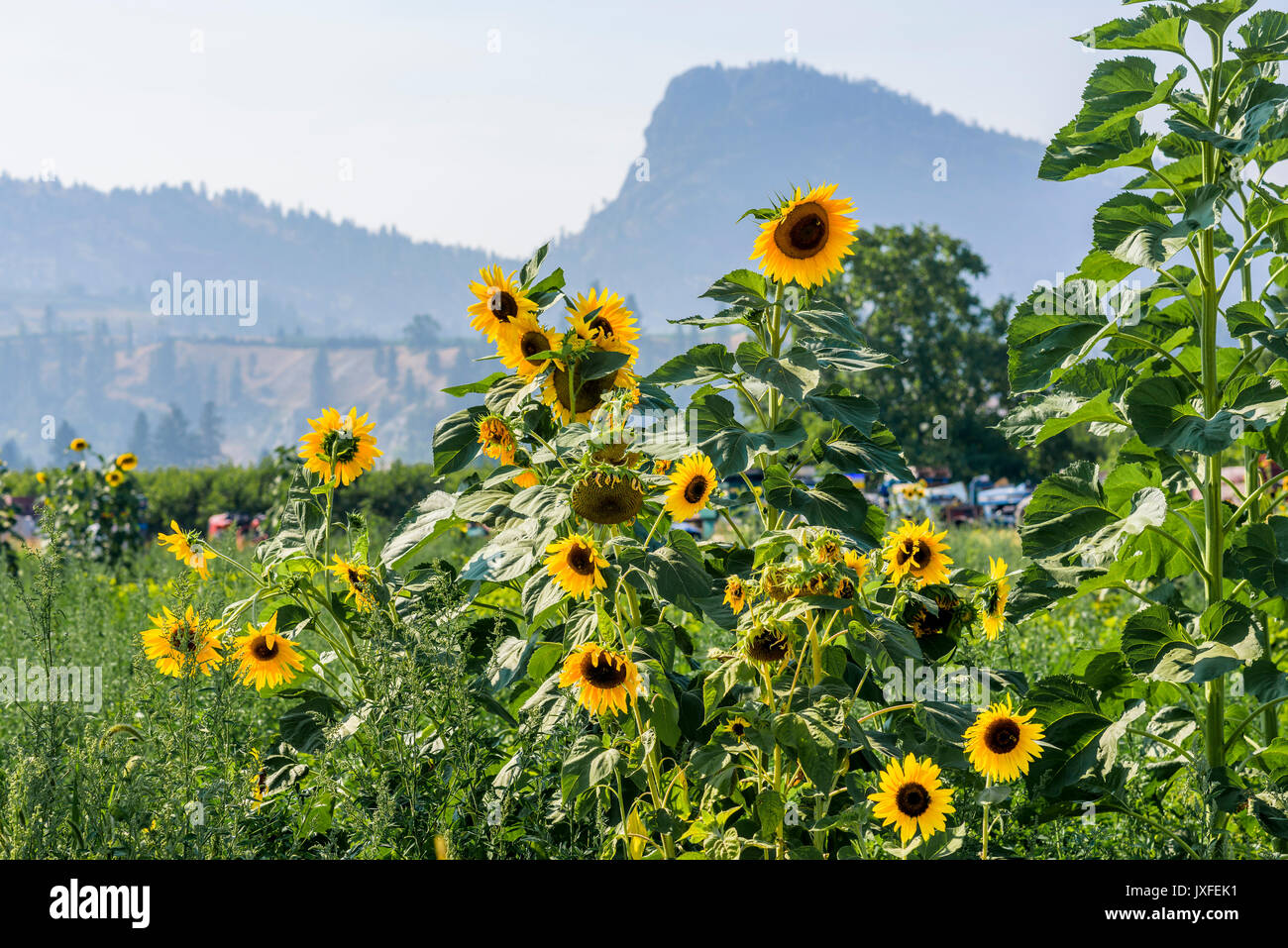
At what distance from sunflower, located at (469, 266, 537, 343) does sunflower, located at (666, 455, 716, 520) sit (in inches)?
23.9

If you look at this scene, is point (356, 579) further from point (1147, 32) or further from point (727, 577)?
point (1147, 32)

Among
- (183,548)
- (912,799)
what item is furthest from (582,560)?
(183,548)

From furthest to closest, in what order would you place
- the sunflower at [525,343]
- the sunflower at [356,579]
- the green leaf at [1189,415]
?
the sunflower at [356,579] < the sunflower at [525,343] < the green leaf at [1189,415]

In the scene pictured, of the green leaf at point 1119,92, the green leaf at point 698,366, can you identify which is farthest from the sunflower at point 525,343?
the green leaf at point 1119,92

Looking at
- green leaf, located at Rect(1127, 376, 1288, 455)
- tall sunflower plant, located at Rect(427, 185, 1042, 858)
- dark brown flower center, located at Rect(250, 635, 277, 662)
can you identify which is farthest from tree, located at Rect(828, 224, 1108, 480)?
dark brown flower center, located at Rect(250, 635, 277, 662)

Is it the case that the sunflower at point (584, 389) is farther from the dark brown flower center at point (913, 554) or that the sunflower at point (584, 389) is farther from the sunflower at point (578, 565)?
the dark brown flower center at point (913, 554)

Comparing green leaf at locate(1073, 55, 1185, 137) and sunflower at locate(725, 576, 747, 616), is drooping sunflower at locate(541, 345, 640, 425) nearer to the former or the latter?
sunflower at locate(725, 576, 747, 616)

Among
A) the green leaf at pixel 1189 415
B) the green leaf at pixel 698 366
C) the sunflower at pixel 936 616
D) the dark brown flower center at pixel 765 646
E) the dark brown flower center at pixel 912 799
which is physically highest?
the green leaf at pixel 698 366

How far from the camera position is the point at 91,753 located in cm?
217

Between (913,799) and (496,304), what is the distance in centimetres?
149

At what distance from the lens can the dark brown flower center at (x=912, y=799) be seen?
2068 millimetres

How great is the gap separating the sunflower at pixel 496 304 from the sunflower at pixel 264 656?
100 centimetres
